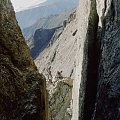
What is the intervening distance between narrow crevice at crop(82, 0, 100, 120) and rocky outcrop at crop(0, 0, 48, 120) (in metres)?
4.48

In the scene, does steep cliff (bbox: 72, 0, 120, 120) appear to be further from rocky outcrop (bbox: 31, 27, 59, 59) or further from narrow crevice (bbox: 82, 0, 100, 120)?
rocky outcrop (bbox: 31, 27, 59, 59)

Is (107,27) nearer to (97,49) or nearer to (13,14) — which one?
(97,49)

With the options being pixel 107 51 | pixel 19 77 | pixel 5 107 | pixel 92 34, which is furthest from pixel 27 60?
pixel 92 34

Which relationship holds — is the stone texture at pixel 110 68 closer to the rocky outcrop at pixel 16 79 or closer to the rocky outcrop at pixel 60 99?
the rocky outcrop at pixel 16 79

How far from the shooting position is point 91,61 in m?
17.3

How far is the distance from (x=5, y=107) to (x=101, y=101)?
18.0ft

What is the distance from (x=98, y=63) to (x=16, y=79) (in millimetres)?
5583

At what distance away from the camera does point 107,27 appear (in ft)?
52.5

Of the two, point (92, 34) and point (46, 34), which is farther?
point (46, 34)

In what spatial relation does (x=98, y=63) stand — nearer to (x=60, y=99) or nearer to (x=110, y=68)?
(x=110, y=68)

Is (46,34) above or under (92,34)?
above

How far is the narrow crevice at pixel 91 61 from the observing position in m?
17.1

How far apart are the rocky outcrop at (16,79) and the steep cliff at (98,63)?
3.68 m

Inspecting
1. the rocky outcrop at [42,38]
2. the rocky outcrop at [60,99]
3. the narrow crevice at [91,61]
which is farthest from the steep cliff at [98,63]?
the rocky outcrop at [42,38]
